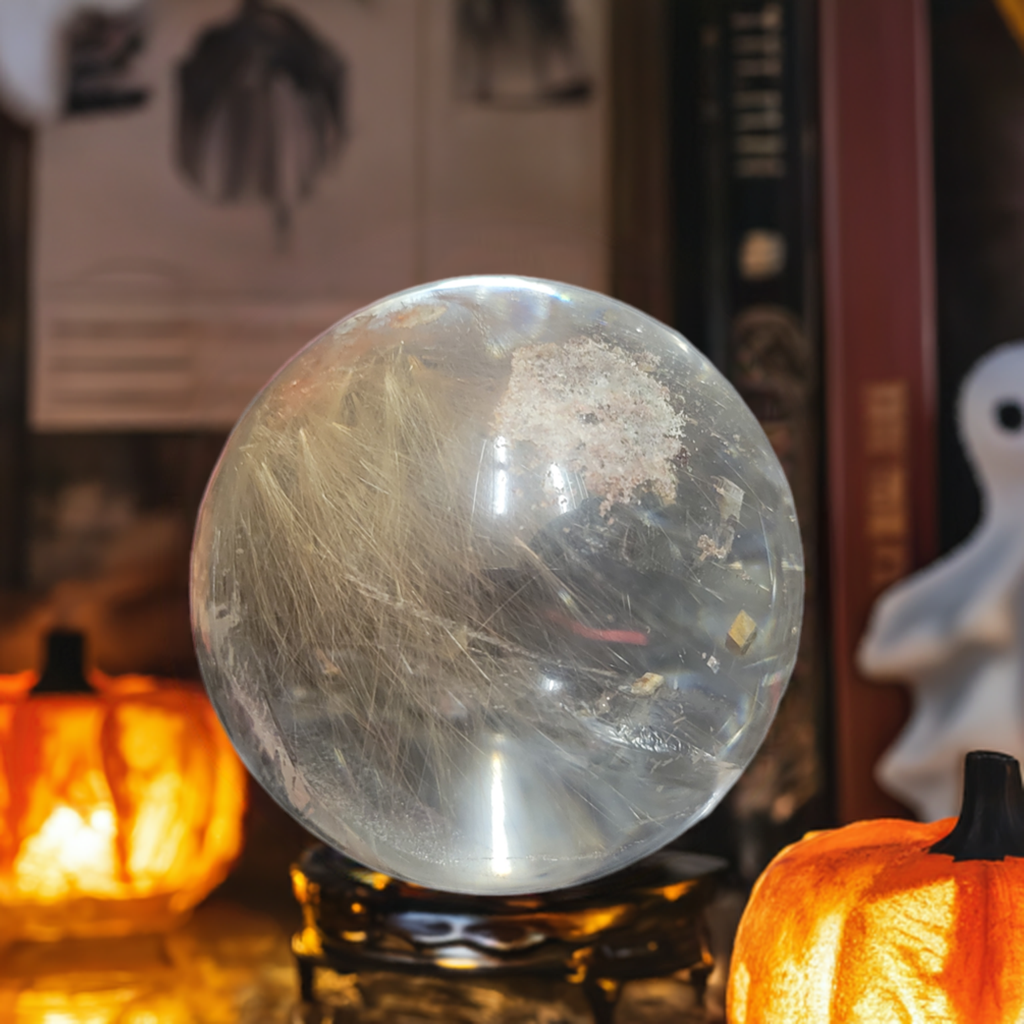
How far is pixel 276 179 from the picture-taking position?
83cm

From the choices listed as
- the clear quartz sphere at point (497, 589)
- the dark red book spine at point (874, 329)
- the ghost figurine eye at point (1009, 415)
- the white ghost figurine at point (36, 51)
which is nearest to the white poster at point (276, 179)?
the white ghost figurine at point (36, 51)

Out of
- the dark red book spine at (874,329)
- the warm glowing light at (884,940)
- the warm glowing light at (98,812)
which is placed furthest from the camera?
the dark red book spine at (874,329)

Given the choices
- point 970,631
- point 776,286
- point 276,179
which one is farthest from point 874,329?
point 276,179

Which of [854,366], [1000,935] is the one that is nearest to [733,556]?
[1000,935]

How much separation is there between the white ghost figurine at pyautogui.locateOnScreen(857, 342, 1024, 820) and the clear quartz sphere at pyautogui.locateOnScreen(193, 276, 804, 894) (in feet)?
1.04

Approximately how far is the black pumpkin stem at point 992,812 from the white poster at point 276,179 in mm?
510

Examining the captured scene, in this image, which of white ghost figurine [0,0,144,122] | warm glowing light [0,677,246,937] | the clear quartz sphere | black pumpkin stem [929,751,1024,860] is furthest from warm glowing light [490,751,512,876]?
white ghost figurine [0,0,144,122]

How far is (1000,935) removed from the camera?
37cm

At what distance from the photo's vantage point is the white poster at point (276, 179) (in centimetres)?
82

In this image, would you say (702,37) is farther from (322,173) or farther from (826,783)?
(826,783)

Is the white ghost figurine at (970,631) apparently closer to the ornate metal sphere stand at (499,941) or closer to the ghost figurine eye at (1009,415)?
the ghost figurine eye at (1009,415)

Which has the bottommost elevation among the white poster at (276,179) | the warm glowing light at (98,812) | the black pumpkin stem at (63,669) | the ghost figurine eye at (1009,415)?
the warm glowing light at (98,812)

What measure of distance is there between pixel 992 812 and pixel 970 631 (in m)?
0.30

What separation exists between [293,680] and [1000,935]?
0.78 feet
